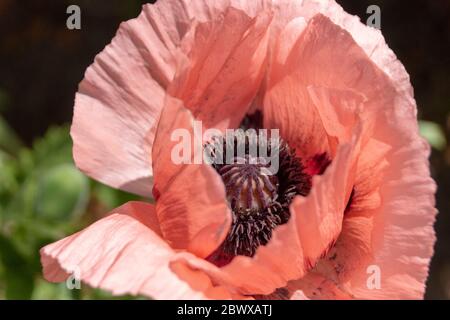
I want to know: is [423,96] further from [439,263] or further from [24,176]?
[24,176]

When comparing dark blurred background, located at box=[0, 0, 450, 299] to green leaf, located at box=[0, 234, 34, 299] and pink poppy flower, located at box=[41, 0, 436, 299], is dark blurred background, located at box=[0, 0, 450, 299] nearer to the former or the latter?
green leaf, located at box=[0, 234, 34, 299]

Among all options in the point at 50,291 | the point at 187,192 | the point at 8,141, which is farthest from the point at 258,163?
the point at 8,141

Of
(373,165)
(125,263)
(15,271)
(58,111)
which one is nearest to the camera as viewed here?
(125,263)

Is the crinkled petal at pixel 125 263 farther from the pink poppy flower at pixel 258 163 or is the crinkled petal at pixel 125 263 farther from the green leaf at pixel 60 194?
the green leaf at pixel 60 194

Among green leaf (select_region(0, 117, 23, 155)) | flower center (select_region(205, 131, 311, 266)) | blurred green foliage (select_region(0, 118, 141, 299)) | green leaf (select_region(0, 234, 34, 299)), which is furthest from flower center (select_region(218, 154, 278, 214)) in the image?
green leaf (select_region(0, 117, 23, 155))

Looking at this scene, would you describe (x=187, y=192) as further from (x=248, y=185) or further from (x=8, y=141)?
(x=8, y=141)

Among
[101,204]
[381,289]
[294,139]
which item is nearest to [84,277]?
[381,289]

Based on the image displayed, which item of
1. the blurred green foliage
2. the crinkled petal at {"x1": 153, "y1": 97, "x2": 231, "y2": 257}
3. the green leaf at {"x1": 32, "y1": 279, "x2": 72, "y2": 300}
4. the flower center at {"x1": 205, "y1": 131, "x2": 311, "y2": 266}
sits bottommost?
the green leaf at {"x1": 32, "y1": 279, "x2": 72, "y2": 300}
